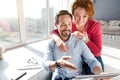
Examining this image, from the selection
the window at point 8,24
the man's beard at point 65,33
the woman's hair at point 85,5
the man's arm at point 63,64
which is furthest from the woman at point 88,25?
the window at point 8,24

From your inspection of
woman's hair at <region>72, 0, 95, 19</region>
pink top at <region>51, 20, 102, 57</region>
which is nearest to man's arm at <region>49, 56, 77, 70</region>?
pink top at <region>51, 20, 102, 57</region>

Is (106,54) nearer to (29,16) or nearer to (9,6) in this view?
(29,16)

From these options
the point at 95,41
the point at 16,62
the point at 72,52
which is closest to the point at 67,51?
the point at 72,52

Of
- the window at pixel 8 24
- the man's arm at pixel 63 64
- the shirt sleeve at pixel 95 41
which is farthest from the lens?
the window at pixel 8 24

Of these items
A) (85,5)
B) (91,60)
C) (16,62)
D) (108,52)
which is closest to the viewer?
(91,60)

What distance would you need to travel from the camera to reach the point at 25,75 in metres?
1.00

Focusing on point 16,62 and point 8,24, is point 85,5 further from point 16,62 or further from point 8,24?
point 8,24

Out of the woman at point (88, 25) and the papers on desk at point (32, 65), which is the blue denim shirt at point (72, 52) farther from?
the papers on desk at point (32, 65)

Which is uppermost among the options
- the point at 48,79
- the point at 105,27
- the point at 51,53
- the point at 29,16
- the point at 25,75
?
the point at 29,16

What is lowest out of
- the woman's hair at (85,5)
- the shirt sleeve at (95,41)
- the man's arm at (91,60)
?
the man's arm at (91,60)

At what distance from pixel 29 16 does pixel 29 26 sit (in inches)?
5.4

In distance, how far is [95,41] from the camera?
3.73 feet

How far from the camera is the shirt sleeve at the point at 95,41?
Answer: 110cm

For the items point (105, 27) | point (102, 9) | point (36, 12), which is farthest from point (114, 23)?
point (36, 12)
